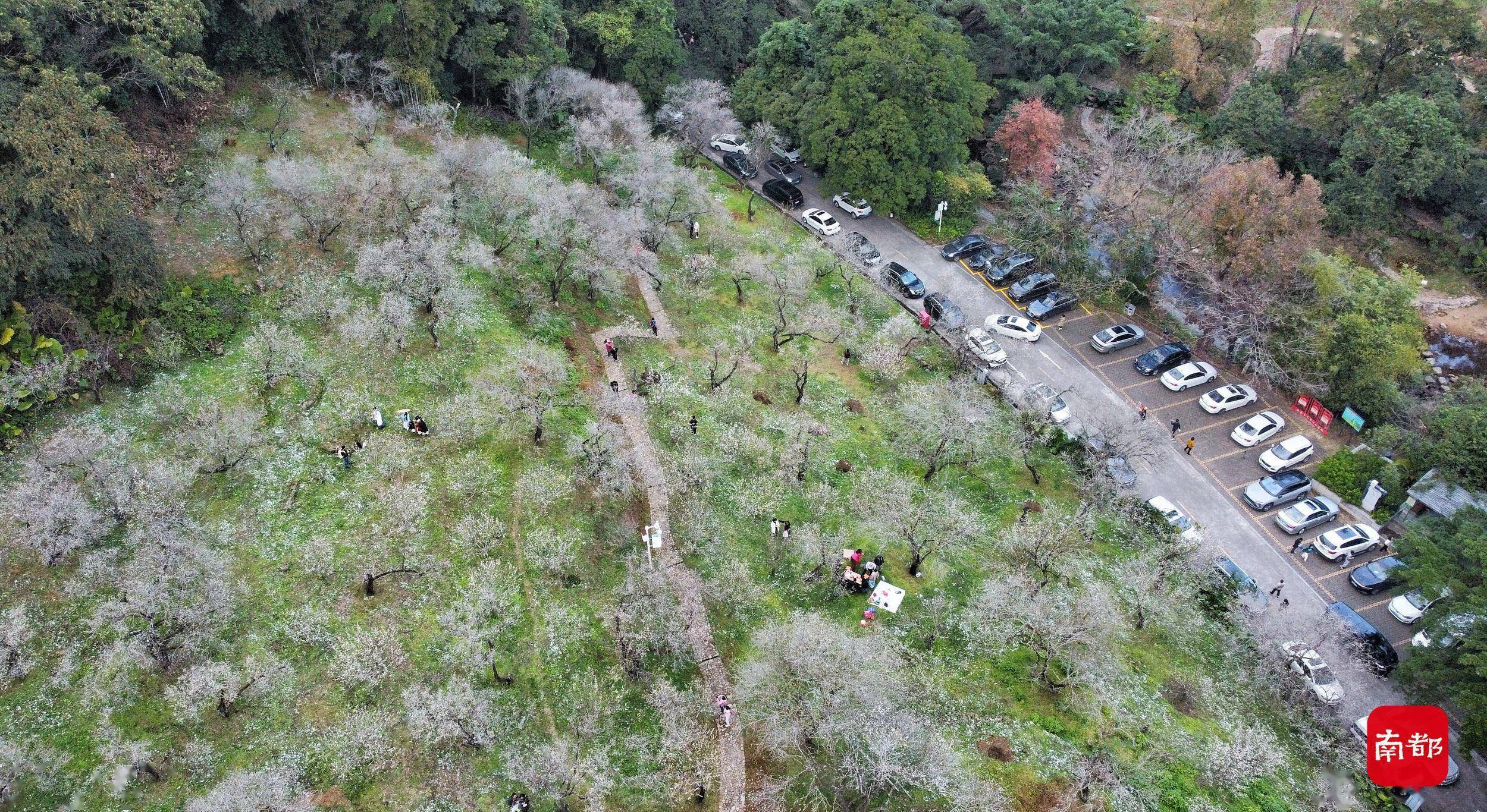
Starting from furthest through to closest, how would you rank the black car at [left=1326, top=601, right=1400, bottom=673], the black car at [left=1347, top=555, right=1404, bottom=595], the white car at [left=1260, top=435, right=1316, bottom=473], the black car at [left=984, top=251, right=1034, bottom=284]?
the black car at [left=984, top=251, right=1034, bottom=284] < the white car at [left=1260, top=435, right=1316, bottom=473] < the black car at [left=1347, top=555, right=1404, bottom=595] < the black car at [left=1326, top=601, right=1400, bottom=673]

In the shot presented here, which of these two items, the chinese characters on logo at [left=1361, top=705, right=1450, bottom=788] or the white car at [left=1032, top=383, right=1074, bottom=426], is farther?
the white car at [left=1032, top=383, right=1074, bottom=426]

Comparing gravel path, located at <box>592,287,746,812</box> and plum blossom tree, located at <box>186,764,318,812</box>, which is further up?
plum blossom tree, located at <box>186,764,318,812</box>

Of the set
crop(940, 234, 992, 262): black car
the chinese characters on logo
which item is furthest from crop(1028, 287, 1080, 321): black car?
the chinese characters on logo

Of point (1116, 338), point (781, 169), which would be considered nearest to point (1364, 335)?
point (1116, 338)

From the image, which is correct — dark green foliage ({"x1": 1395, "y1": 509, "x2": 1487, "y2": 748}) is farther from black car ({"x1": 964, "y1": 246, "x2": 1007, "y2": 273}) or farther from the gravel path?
black car ({"x1": 964, "y1": 246, "x2": 1007, "y2": 273})

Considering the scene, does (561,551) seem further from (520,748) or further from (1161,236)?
(1161,236)

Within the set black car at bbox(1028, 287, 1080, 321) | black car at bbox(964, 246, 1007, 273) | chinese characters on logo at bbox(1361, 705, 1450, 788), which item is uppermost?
black car at bbox(964, 246, 1007, 273)

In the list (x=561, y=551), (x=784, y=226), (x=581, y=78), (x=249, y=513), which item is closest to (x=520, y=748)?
(x=561, y=551)

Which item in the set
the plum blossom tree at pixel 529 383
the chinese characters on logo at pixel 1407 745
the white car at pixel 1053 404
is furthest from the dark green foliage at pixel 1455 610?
the plum blossom tree at pixel 529 383

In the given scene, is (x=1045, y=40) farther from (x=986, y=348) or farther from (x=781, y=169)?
(x=986, y=348)
